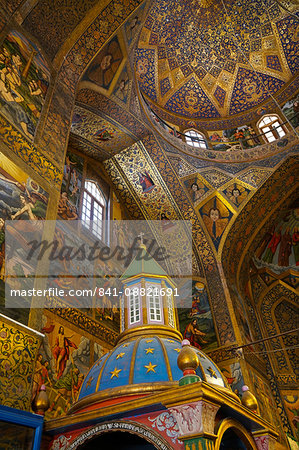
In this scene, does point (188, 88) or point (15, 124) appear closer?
point (15, 124)

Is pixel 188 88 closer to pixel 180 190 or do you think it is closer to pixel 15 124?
pixel 180 190

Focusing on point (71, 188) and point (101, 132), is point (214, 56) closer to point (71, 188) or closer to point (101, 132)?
point (101, 132)

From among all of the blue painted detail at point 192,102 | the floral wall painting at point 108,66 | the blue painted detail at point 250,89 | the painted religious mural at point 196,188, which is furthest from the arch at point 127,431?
the blue painted detail at point 250,89

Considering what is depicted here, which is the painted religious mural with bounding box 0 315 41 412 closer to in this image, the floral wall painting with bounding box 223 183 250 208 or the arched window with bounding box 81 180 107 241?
the arched window with bounding box 81 180 107 241

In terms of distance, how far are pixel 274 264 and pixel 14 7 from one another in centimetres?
1088

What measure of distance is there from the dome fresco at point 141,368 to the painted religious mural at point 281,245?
30.9 feet

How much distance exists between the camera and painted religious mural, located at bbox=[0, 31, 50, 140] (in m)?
5.77

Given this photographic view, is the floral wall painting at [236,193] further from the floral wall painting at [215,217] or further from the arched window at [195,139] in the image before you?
the arched window at [195,139]

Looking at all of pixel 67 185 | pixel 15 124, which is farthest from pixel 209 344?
pixel 15 124

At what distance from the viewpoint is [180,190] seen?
39.1 feet

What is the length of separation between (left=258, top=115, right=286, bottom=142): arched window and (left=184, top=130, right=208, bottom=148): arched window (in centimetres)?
212

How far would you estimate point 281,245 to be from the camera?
13477mm

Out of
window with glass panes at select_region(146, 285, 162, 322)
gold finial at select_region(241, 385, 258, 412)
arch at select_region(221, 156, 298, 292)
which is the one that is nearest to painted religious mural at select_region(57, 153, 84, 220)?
window with glass panes at select_region(146, 285, 162, 322)

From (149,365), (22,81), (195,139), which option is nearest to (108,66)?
(22,81)
